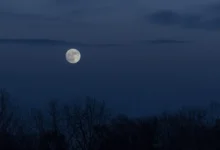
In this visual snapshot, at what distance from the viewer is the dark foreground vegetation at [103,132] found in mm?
34406

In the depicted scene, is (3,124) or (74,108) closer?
(3,124)

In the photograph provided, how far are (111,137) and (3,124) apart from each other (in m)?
13.8

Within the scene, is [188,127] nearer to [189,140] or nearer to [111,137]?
[189,140]

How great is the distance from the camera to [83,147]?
40.2 metres

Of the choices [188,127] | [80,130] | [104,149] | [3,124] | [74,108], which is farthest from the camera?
[74,108]

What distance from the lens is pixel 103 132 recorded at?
36188 mm

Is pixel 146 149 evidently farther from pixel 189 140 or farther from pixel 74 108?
pixel 74 108

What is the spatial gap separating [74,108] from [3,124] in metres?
5.95

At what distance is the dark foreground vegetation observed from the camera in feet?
113

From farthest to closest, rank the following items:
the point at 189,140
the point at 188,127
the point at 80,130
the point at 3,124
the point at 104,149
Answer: the point at 3,124 < the point at 80,130 < the point at 188,127 < the point at 189,140 < the point at 104,149

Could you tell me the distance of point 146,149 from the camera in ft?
113

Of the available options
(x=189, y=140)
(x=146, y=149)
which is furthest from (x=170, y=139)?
(x=146, y=149)

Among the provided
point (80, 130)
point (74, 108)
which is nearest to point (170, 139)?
point (80, 130)

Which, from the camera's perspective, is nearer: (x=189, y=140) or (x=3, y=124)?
(x=189, y=140)
